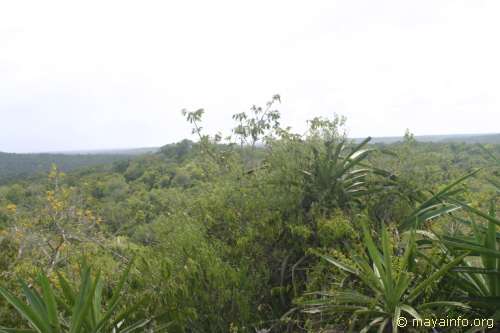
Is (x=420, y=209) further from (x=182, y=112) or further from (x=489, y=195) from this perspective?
(x=182, y=112)

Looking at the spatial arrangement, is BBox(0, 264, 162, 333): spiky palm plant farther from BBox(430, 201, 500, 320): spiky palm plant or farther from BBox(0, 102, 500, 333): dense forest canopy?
BBox(430, 201, 500, 320): spiky palm plant

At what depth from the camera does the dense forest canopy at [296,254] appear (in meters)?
3.05

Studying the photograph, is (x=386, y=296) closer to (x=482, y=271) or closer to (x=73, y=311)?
(x=482, y=271)

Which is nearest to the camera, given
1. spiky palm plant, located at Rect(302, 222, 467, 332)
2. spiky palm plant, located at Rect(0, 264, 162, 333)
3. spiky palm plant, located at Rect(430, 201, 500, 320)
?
spiky palm plant, located at Rect(302, 222, 467, 332)

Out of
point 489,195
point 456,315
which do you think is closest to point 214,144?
point 489,195

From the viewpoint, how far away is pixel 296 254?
4297mm

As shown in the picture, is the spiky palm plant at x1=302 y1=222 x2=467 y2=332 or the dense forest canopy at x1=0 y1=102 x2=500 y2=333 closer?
the spiky palm plant at x1=302 y1=222 x2=467 y2=332

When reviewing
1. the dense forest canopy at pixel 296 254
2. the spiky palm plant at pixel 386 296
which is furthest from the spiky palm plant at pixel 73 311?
the spiky palm plant at pixel 386 296

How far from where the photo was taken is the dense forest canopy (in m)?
3.05

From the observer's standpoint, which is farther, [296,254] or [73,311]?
[296,254]

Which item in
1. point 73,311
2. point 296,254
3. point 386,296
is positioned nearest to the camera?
point 386,296

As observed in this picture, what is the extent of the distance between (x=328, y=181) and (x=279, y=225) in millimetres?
918

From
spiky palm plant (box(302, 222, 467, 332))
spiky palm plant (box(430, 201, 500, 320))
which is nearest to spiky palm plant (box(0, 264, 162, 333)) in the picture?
spiky palm plant (box(302, 222, 467, 332))

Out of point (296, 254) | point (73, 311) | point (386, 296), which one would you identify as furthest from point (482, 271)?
point (73, 311)
